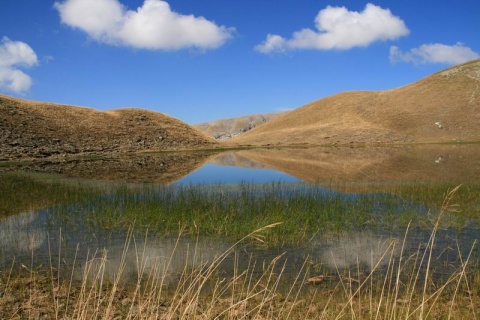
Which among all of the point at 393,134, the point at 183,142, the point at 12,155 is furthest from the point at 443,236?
the point at 393,134

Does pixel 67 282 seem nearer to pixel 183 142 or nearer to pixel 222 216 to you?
pixel 222 216

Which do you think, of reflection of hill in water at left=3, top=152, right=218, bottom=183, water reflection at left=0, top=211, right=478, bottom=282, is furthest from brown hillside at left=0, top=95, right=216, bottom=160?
water reflection at left=0, top=211, right=478, bottom=282

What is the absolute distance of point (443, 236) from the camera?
12.5 m

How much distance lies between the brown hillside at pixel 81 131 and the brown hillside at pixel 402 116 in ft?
69.6

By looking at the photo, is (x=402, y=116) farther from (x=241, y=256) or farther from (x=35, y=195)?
(x=241, y=256)

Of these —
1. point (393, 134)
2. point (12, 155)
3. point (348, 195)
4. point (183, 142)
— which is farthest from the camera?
point (393, 134)

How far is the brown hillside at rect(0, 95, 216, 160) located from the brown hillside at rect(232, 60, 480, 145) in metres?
21.2

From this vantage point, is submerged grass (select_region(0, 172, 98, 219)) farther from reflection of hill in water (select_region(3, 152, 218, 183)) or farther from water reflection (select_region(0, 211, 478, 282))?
reflection of hill in water (select_region(3, 152, 218, 183))

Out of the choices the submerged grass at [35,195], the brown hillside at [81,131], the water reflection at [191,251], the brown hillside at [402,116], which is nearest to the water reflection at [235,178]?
the submerged grass at [35,195]

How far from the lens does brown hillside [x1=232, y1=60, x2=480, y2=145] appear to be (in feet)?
310

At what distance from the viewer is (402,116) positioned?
351 ft

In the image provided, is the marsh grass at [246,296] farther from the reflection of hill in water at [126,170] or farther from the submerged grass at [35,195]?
the reflection of hill in water at [126,170]

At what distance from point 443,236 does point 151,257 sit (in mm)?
8878

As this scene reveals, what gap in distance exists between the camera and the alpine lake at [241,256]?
7094 millimetres
